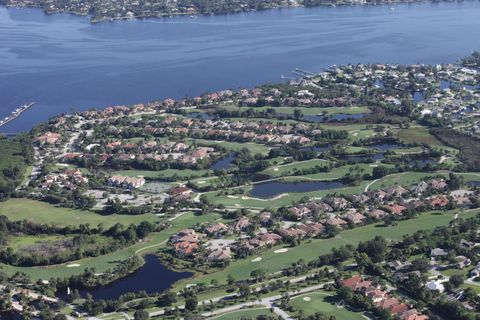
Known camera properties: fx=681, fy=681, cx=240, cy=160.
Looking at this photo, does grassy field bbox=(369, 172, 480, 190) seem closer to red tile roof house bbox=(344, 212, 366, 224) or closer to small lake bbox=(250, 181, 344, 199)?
small lake bbox=(250, 181, 344, 199)

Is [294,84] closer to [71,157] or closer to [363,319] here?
[71,157]

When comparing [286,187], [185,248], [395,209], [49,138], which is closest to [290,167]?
[286,187]

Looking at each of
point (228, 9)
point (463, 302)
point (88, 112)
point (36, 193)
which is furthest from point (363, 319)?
point (228, 9)

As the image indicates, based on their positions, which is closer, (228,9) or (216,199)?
(216,199)

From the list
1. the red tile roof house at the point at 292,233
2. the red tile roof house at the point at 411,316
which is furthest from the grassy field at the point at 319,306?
the red tile roof house at the point at 292,233

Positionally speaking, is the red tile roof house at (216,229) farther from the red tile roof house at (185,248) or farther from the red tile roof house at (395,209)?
the red tile roof house at (395,209)

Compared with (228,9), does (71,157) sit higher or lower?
lower

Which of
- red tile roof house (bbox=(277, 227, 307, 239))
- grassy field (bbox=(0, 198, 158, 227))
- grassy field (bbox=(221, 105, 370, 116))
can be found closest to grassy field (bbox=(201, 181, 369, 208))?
red tile roof house (bbox=(277, 227, 307, 239))
